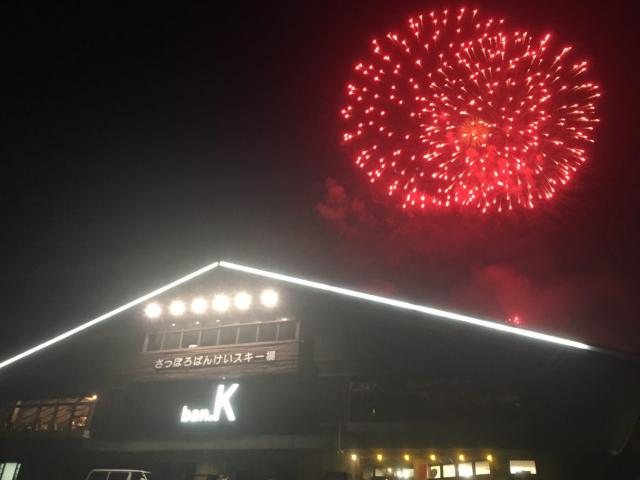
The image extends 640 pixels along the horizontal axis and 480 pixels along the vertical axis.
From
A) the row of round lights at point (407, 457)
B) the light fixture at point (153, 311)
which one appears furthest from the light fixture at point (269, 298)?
the row of round lights at point (407, 457)

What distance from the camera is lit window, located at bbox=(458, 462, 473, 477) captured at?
10.1m

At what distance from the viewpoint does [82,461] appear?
1284 centimetres

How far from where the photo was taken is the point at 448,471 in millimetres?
10422

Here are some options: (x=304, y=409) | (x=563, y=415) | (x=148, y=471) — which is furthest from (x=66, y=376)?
(x=563, y=415)

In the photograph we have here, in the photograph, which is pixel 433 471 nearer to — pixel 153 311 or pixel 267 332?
pixel 267 332

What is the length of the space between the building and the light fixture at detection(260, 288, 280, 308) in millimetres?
27

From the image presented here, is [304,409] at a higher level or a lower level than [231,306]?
lower

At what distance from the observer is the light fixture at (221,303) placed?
417 inches

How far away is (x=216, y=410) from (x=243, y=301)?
2.41 metres

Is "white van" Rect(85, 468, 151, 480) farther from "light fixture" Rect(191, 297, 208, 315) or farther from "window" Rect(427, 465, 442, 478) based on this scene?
"window" Rect(427, 465, 442, 478)

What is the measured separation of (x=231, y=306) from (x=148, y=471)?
468 cm

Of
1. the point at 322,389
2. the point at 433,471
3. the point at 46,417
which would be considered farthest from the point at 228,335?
the point at 46,417

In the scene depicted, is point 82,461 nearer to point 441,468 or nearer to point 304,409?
point 304,409

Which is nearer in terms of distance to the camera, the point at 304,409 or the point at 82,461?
the point at 304,409
